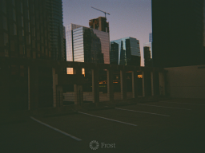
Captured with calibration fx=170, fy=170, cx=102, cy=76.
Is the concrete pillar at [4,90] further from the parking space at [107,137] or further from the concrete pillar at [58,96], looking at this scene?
the concrete pillar at [58,96]

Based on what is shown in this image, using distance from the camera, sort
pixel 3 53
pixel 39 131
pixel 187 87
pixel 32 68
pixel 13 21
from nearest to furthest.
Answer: pixel 39 131, pixel 32 68, pixel 187 87, pixel 3 53, pixel 13 21

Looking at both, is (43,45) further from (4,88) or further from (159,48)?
(4,88)

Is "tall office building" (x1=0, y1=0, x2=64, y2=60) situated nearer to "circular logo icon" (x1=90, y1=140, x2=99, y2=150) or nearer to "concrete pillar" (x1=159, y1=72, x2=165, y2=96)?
"concrete pillar" (x1=159, y1=72, x2=165, y2=96)

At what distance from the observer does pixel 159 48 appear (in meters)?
24.4

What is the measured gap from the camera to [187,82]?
16703 mm

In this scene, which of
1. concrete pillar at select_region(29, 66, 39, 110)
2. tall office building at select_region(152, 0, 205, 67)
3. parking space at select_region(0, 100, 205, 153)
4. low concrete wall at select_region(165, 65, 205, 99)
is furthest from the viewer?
tall office building at select_region(152, 0, 205, 67)

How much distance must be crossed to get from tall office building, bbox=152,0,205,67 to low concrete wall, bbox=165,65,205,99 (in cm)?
602

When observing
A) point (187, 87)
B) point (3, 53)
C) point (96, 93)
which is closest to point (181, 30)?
point (187, 87)

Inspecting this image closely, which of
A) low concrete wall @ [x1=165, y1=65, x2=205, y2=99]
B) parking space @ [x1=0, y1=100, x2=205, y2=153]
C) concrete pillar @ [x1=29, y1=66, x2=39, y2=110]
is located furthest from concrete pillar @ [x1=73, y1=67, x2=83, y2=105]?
low concrete wall @ [x1=165, y1=65, x2=205, y2=99]

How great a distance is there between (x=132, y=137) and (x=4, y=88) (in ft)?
19.8

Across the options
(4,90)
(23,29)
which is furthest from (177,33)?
(23,29)

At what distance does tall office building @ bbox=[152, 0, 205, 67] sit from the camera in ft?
74.4

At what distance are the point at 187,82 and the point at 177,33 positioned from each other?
9.40 metres

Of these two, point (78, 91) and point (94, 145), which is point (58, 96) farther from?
point (94, 145)
